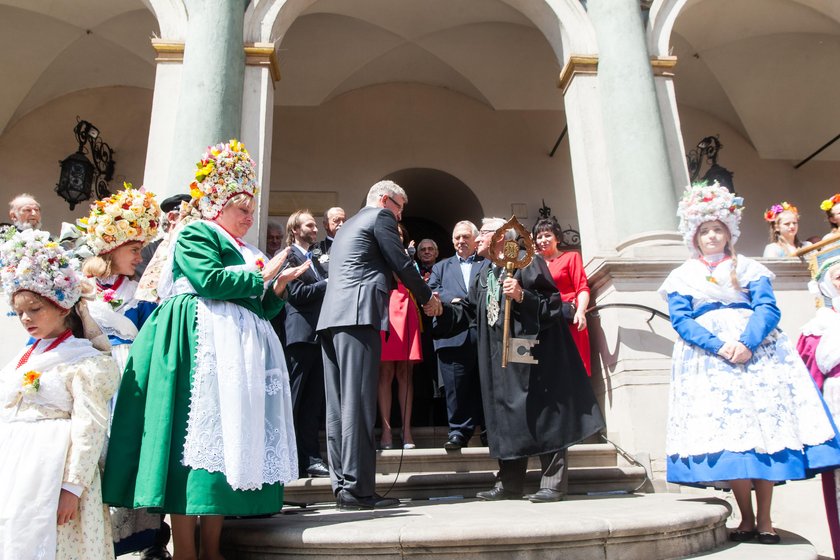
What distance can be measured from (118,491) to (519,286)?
2.22 meters

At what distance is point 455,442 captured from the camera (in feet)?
14.6

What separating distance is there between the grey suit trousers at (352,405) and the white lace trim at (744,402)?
157 cm

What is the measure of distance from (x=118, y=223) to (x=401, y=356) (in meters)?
2.03

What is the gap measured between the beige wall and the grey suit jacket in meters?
7.17

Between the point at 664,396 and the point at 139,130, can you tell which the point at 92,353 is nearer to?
the point at 664,396

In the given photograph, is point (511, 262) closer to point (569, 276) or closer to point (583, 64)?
point (569, 276)

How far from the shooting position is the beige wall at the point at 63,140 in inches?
380

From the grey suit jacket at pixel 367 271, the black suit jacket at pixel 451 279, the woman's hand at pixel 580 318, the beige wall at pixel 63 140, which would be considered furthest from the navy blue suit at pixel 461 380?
the beige wall at pixel 63 140

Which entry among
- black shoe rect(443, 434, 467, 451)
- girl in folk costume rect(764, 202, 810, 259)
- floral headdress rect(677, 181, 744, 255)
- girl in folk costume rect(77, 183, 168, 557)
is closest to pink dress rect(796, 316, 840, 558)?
floral headdress rect(677, 181, 744, 255)

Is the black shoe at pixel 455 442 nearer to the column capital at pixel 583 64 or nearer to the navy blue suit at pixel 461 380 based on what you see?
the navy blue suit at pixel 461 380

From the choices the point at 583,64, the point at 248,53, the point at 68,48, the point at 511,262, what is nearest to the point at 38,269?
the point at 511,262

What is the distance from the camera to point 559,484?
353 centimetres

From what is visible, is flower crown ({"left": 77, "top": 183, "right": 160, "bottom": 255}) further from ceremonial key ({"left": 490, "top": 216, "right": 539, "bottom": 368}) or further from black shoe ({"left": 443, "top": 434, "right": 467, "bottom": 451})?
black shoe ({"left": 443, "top": 434, "right": 467, "bottom": 451})

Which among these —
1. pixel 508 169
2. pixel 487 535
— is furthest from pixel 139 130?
pixel 487 535
